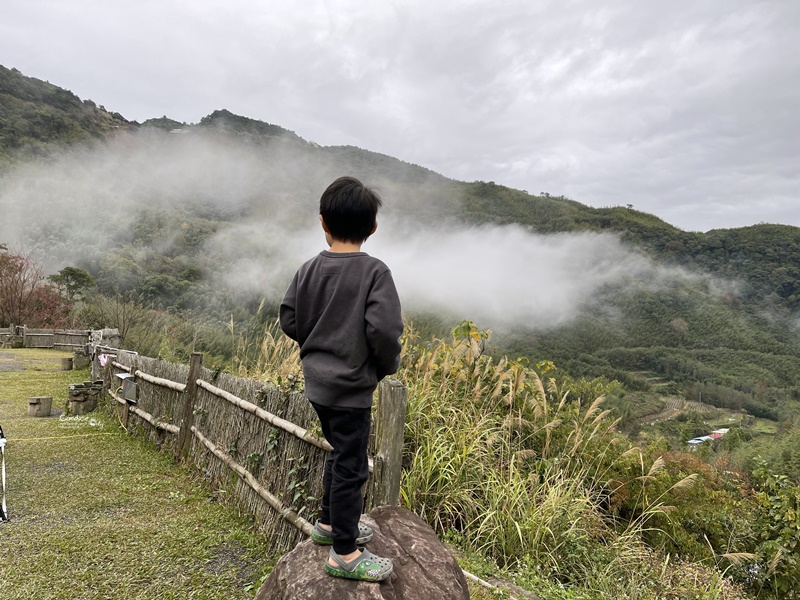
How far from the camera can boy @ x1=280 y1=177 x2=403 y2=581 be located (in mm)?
1805

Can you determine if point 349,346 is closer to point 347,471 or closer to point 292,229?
point 347,471

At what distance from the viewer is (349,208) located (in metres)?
1.86

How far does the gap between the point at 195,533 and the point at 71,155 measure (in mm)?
70285

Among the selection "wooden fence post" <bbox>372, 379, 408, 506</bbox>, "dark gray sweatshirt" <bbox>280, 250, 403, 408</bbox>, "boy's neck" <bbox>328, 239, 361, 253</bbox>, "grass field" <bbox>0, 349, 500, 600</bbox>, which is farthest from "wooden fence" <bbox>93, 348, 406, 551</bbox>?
"boy's neck" <bbox>328, 239, 361, 253</bbox>

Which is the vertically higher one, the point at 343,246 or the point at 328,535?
the point at 343,246

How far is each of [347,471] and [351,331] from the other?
1.88 feet

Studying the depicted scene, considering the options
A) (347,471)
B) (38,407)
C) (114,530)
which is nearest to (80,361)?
(38,407)

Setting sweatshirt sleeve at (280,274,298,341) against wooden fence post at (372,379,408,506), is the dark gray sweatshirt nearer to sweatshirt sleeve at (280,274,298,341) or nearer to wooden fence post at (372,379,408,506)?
sweatshirt sleeve at (280,274,298,341)

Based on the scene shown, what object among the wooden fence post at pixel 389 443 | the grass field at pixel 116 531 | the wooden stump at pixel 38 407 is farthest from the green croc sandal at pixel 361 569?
the wooden stump at pixel 38 407

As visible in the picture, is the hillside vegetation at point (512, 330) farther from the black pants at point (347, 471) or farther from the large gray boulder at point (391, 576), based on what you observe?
the black pants at point (347, 471)

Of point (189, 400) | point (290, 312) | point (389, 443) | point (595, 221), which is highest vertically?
point (595, 221)

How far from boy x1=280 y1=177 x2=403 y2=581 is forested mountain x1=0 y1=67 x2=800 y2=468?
9112 millimetres

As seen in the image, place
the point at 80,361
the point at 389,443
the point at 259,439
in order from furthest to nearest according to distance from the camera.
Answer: the point at 80,361, the point at 259,439, the point at 389,443

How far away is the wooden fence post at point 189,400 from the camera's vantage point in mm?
4879
